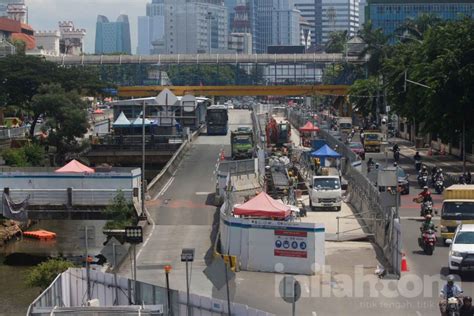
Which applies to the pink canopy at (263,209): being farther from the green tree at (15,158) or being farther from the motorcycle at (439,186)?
the green tree at (15,158)

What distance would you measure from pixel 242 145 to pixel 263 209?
45.9 metres

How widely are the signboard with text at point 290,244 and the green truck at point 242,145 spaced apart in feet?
157

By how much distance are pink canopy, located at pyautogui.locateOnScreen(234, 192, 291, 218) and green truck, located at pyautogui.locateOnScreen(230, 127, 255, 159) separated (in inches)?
1710

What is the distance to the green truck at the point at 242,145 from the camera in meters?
83.4

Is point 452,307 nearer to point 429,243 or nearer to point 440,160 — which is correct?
point 429,243

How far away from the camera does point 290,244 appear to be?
34250 mm

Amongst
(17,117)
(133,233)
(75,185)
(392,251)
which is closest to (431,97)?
(75,185)

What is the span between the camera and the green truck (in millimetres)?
83438

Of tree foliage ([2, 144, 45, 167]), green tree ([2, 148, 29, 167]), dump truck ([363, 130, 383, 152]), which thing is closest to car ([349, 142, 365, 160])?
dump truck ([363, 130, 383, 152])

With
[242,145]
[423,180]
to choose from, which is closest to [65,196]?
[423,180]

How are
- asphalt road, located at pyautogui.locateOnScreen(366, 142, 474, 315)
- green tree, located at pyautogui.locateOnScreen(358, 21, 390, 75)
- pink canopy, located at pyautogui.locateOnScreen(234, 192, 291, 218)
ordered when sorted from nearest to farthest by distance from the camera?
asphalt road, located at pyautogui.locateOnScreen(366, 142, 474, 315) → pink canopy, located at pyautogui.locateOnScreen(234, 192, 291, 218) → green tree, located at pyautogui.locateOnScreen(358, 21, 390, 75)

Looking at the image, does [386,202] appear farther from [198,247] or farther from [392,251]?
[198,247]

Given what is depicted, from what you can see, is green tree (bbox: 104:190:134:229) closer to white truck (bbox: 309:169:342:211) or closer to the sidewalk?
white truck (bbox: 309:169:342:211)

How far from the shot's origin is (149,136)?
334 ft
